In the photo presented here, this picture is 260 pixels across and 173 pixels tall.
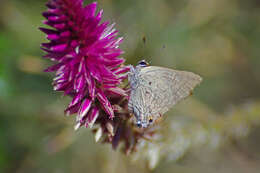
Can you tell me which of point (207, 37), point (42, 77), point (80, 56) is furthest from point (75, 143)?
point (207, 37)

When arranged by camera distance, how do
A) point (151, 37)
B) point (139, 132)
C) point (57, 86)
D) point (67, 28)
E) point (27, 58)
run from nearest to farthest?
point (67, 28) → point (57, 86) → point (139, 132) → point (27, 58) → point (151, 37)

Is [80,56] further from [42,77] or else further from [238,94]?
[238,94]

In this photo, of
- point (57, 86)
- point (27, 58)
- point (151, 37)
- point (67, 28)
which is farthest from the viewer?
point (151, 37)

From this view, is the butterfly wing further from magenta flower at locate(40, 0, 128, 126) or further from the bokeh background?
the bokeh background

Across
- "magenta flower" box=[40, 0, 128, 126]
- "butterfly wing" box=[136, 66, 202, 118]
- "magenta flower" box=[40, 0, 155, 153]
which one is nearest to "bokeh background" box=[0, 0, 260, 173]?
"butterfly wing" box=[136, 66, 202, 118]

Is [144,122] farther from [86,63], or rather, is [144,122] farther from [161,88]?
[86,63]
